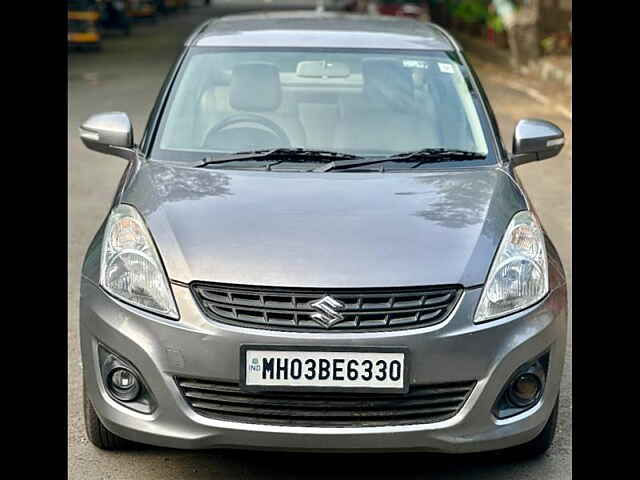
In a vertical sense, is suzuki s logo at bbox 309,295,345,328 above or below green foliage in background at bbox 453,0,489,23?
above

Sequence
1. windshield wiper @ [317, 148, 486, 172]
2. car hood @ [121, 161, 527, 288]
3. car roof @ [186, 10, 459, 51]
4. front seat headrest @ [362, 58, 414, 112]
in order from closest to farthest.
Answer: car hood @ [121, 161, 527, 288] → windshield wiper @ [317, 148, 486, 172] → front seat headrest @ [362, 58, 414, 112] → car roof @ [186, 10, 459, 51]

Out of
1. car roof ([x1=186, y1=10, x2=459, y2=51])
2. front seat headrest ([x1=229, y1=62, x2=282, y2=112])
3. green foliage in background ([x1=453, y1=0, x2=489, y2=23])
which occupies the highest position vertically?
car roof ([x1=186, y1=10, x2=459, y2=51])

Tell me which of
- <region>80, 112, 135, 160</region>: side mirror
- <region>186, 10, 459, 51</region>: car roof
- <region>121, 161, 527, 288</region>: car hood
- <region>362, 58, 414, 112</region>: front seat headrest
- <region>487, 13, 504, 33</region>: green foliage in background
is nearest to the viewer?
<region>121, 161, 527, 288</region>: car hood

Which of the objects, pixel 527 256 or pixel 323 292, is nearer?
pixel 323 292

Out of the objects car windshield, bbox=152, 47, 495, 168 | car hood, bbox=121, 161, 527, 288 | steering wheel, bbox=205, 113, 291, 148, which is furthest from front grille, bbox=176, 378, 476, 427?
steering wheel, bbox=205, 113, 291, 148

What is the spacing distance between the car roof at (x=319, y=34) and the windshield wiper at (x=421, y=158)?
2.50ft

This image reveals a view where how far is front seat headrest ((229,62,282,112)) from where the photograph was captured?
5281 millimetres

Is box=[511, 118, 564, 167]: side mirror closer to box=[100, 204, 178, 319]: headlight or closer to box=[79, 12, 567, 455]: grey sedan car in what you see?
box=[79, 12, 567, 455]: grey sedan car

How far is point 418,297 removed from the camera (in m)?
3.86

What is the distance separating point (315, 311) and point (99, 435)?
1054 millimetres

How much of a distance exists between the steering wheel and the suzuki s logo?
51.9 inches
